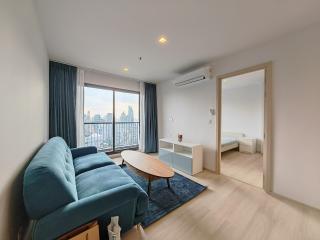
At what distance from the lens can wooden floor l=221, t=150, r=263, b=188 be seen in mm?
2679

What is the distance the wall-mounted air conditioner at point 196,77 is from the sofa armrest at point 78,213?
2.61 meters

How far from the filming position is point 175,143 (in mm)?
3422

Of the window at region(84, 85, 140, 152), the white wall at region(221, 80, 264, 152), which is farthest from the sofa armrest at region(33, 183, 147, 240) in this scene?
the white wall at region(221, 80, 264, 152)

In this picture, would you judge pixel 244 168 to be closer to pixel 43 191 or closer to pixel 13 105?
pixel 43 191

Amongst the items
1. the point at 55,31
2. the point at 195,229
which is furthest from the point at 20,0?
the point at 195,229

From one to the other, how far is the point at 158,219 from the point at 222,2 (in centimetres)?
255

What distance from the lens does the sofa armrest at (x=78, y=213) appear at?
0.94 metres

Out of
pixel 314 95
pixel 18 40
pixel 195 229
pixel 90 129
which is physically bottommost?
pixel 195 229

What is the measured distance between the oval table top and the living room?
0.06 ft

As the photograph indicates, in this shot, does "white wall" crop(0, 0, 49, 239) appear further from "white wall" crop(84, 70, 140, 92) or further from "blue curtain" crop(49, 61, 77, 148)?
"white wall" crop(84, 70, 140, 92)

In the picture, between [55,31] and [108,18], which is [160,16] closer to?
[108,18]

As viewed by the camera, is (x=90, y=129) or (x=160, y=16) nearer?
(x=160, y=16)

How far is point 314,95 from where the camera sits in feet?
5.99

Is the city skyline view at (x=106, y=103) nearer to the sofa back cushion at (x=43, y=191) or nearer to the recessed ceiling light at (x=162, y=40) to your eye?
the recessed ceiling light at (x=162, y=40)
